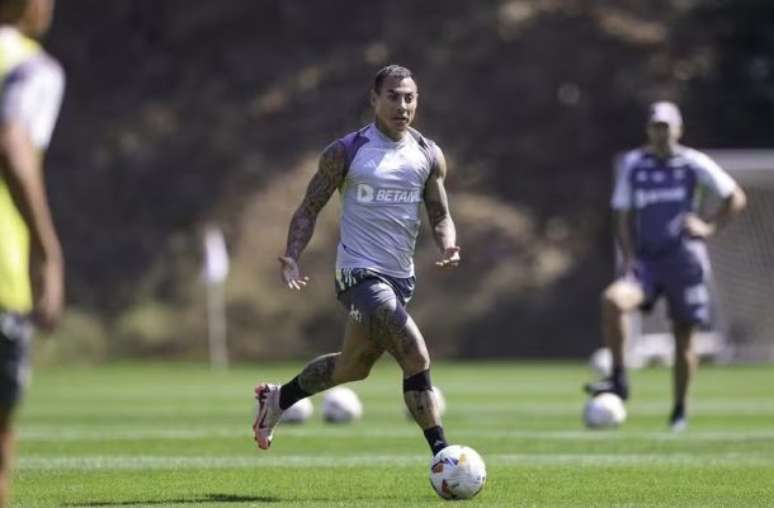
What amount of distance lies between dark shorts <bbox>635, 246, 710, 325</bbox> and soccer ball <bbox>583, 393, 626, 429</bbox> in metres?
0.78

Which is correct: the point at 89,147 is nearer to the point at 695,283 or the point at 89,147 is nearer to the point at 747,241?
the point at 747,241

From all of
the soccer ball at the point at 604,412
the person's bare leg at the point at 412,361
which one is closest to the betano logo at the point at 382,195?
the person's bare leg at the point at 412,361

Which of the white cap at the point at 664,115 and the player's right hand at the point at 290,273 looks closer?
the player's right hand at the point at 290,273

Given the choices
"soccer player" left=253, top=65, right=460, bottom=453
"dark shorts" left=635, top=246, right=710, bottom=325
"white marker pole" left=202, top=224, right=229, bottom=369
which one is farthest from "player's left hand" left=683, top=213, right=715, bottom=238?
"white marker pole" left=202, top=224, right=229, bottom=369

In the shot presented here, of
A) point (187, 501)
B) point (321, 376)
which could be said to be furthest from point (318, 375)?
point (187, 501)

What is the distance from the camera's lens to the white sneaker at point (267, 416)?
35.0 ft

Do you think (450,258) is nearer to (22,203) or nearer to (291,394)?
(291,394)

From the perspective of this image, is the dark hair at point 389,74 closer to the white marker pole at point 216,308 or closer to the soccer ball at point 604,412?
the soccer ball at point 604,412

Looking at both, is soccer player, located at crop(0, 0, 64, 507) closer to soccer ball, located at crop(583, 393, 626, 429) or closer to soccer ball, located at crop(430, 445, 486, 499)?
soccer ball, located at crop(430, 445, 486, 499)

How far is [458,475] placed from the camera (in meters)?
9.16

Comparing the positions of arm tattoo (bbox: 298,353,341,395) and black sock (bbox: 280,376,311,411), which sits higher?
arm tattoo (bbox: 298,353,341,395)

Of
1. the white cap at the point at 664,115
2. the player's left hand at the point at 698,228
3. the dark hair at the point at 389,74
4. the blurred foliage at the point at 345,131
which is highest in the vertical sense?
the blurred foliage at the point at 345,131

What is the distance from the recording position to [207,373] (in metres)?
29.3

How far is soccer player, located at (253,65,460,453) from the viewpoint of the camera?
9984mm
